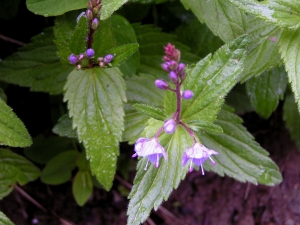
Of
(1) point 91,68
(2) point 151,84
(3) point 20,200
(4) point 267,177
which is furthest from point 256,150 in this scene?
(3) point 20,200

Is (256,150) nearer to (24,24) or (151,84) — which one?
(151,84)

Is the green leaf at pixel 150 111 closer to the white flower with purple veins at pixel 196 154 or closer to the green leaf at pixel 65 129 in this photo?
the white flower with purple veins at pixel 196 154

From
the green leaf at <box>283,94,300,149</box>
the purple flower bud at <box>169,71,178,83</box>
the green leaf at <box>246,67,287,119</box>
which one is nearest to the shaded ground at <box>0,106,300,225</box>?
the green leaf at <box>283,94,300,149</box>

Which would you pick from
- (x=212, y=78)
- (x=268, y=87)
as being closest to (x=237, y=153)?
(x=268, y=87)

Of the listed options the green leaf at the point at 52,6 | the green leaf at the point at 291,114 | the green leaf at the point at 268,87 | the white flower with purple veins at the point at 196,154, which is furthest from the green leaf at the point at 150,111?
the green leaf at the point at 291,114

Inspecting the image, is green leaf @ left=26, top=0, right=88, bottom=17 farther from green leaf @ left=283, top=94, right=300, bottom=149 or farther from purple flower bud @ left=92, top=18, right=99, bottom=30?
green leaf @ left=283, top=94, right=300, bottom=149

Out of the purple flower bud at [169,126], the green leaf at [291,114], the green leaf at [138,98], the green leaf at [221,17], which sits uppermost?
the green leaf at [221,17]
